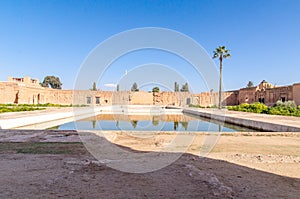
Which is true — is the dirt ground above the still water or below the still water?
above

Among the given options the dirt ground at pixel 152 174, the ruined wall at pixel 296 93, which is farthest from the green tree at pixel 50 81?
the dirt ground at pixel 152 174

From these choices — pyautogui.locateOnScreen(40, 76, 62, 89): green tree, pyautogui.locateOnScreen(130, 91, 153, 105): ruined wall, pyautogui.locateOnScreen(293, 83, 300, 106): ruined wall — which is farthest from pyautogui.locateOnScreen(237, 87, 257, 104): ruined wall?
pyautogui.locateOnScreen(40, 76, 62, 89): green tree

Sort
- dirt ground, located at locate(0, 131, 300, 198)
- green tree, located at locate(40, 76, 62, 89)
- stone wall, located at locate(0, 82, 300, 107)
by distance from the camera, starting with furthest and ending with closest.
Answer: green tree, located at locate(40, 76, 62, 89) → stone wall, located at locate(0, 82, 300, 107) → dirt ground, located at locate(0, 131, 300, 198)

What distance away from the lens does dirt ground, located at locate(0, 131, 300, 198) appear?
2.54 metres

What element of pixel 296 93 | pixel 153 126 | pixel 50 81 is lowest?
pixel 153 126

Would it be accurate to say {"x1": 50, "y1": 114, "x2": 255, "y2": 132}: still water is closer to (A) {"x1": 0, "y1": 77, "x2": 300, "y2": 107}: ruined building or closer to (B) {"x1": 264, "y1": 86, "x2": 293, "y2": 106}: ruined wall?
(B) {"x1": 264, "y1": 86, "x2": 293, "y2": 106}: ruined wall

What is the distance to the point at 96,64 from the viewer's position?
28.3 feet

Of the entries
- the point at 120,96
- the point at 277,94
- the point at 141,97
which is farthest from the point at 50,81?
the point at 277,94

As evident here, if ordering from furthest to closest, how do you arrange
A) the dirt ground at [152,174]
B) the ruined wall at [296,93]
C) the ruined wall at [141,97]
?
1. the ruined wall at [141,97]
2. the ruined wall at [296,93]
3. the dirt ground at [152,174]

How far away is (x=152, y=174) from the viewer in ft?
10.7

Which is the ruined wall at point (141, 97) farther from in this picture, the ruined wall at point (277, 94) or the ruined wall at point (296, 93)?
the ruined wall at point (296, 93)

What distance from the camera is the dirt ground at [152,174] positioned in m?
2.54

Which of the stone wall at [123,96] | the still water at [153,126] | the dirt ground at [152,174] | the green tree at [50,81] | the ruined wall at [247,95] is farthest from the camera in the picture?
the green tree at [50,81]

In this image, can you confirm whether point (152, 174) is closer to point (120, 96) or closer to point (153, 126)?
point (153, 126)
